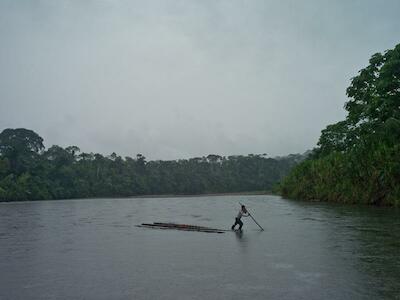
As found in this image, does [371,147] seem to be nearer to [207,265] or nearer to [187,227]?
[187,227]

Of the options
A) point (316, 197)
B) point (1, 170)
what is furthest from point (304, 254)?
point (1, 170)

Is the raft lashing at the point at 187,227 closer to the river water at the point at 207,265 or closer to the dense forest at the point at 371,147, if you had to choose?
the river water at the point at 207,265

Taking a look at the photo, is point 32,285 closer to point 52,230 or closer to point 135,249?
point 135,249

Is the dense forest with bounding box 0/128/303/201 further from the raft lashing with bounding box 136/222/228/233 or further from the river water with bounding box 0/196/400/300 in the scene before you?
the river water with bounding box 0/196/400/300

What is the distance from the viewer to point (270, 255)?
18.7 meters

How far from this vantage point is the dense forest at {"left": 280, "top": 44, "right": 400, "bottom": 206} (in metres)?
46.8

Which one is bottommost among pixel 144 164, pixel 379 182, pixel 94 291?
pixel 94 291

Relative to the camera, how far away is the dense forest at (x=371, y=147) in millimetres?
46812

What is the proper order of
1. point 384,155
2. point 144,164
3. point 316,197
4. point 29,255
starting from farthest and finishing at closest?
1. point 144,164
2. point 316,197
3. point 384,155
4. point 29,255

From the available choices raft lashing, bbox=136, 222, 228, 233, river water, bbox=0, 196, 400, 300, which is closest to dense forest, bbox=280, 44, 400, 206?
river water, bbox=0, 196, 400, 300

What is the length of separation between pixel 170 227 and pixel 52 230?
29.8 feet

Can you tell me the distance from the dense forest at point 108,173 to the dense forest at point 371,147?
77.7m

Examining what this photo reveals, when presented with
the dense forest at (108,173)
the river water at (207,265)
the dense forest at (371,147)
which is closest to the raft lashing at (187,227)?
the river water at (207,265)

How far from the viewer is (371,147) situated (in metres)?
49.8
